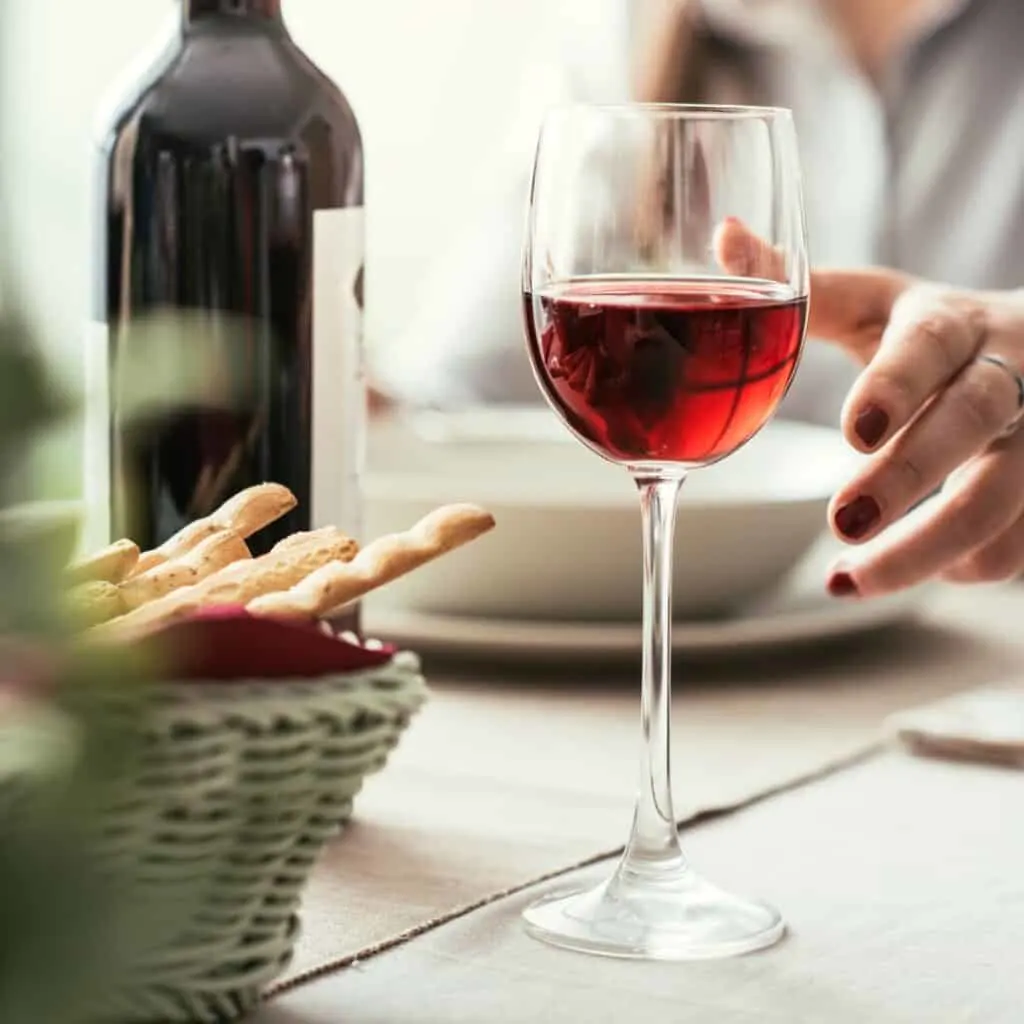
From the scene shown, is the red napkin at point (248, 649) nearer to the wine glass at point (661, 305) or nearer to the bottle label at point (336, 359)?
the wine glass at point (661, 305)

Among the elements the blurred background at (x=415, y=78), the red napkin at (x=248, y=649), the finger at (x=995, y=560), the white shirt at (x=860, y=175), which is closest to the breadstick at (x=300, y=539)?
the red napkin at (x=248, y=649)

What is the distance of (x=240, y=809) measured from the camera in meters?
0.52

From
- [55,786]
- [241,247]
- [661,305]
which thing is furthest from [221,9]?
[55,786]

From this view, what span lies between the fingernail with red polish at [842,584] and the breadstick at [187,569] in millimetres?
433

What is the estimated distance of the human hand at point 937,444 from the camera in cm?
90

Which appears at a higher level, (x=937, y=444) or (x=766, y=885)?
(x=937, y=444)

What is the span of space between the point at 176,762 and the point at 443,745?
0.53 meters

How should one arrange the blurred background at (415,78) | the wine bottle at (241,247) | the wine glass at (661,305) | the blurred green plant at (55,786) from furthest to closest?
the blurred background at (415,78) < the wine bottle at (241,247) < the wine glass at (661,305) < the blurred green plant at (55,786)

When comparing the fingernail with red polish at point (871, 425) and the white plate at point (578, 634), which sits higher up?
the fingernail with red polish at point (871, 425)

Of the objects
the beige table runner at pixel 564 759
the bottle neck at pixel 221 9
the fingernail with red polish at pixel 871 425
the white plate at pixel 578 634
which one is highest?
the bottle neck at pixel 221 9

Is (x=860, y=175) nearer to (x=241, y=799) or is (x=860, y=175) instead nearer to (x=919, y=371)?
(x=919, y=371)

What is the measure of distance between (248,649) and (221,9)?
1.52 feet

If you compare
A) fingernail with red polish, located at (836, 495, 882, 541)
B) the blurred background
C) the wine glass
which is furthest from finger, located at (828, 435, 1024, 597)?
the blurred background

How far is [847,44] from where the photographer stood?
2.69 metres
